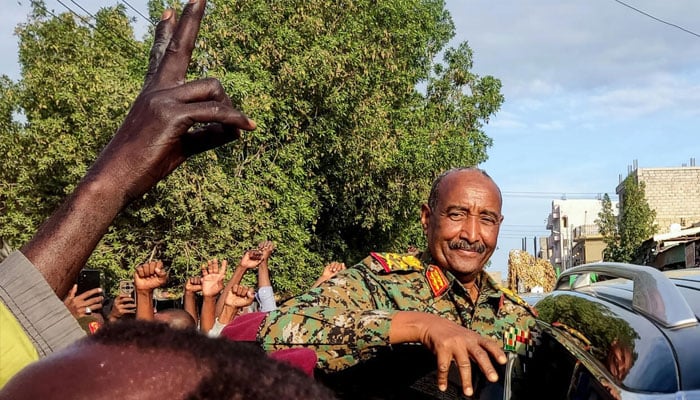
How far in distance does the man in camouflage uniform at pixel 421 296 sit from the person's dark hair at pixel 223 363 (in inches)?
44.8

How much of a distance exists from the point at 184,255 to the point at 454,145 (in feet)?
25.1

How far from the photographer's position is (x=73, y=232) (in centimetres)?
115

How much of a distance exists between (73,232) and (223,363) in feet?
2.36

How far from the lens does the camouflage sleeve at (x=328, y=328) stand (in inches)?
73.2

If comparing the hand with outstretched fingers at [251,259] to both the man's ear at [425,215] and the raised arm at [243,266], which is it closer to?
A: the raised arm at [243,266]

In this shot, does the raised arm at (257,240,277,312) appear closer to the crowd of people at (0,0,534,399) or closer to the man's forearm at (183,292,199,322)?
the man's forearm at (183,292,199,322)

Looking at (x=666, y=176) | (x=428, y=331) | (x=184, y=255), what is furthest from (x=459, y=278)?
(x=666, y=176)

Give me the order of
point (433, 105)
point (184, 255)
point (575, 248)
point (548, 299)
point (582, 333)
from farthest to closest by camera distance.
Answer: point (575, 248)
point (433, 105)
point (184, 255)
point (548, 299)
point (582, 333)

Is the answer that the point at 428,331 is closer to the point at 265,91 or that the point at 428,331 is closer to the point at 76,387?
the point at 76,387

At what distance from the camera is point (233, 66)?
44.8 feet

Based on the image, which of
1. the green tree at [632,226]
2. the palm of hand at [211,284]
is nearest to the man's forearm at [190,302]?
the palm of hand at [211,284]

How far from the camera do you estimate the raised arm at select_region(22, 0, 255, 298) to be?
1143 millimetres

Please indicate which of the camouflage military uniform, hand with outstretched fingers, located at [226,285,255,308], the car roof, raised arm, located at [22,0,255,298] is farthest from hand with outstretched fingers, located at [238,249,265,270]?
raised arm, located at [22,0,255,298]

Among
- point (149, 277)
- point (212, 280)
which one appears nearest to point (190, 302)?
point (212, 280)
